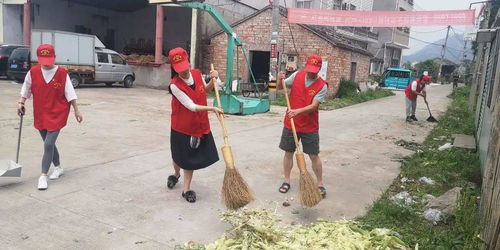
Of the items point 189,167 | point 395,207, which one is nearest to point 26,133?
point 189,167

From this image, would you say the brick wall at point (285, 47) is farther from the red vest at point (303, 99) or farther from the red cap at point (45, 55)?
the red cap at point (45, 55)

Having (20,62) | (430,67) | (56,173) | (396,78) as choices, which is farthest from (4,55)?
(430,67)

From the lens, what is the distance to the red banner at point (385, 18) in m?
12.8

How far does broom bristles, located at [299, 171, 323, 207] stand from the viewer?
387 cm

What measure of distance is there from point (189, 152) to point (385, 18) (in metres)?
11.8

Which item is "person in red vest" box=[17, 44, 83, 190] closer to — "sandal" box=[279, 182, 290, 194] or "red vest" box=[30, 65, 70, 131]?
"red vest" box=[30, 65, 70, 131]

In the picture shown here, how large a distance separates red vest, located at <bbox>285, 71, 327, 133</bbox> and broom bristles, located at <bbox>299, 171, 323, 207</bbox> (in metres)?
0.68

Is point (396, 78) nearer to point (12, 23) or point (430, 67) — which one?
point (430, 67)

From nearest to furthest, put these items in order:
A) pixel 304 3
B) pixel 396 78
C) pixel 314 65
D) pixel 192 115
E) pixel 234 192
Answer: pixel 234 192
pixel 192 115
pixel 314 65
pixel 304 3
pixel 396 78

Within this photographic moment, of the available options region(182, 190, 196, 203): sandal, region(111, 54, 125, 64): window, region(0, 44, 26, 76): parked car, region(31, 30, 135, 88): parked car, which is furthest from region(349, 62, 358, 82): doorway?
region(182, 190, 196, 203): sandal

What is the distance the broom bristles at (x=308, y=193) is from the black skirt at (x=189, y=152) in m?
1.05

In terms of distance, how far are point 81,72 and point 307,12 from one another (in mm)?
9060

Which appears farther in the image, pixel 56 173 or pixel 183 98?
pixel 56 173

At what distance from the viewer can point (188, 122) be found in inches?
160
